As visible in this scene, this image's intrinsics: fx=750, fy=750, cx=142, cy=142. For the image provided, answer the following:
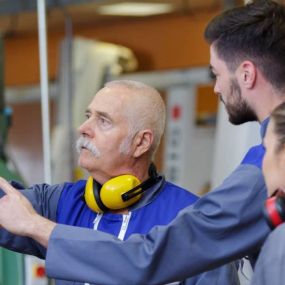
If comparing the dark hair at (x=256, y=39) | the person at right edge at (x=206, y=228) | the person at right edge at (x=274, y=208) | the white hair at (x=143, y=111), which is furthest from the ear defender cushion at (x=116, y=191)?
the person at right edge at (x=274, y=208)

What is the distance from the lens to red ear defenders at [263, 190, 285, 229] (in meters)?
1.23

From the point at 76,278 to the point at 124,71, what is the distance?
17.0 ft

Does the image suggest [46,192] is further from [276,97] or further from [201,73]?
[201,73]

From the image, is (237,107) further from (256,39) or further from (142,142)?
(142,142)

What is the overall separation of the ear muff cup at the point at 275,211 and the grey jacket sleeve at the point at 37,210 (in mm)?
815

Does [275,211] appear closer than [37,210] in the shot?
Yes

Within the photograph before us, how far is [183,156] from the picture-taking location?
5.81 metres

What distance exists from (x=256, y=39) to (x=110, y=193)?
0.53 metres

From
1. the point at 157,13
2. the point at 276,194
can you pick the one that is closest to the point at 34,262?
the point at 276,194

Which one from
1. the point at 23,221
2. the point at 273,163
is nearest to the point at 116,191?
the point at 23,221

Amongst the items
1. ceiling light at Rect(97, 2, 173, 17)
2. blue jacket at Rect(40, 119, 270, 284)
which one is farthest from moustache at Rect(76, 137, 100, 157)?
ceiling light at Rect(97, 2, 173, 17)

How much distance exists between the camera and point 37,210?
6.31 feet

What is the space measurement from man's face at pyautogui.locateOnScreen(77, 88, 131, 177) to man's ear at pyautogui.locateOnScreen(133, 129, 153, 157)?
24 millimetres

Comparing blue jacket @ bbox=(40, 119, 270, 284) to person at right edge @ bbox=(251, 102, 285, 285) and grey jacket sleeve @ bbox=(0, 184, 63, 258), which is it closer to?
person at right edge @ bbox=(251, 102, 285, 285)
